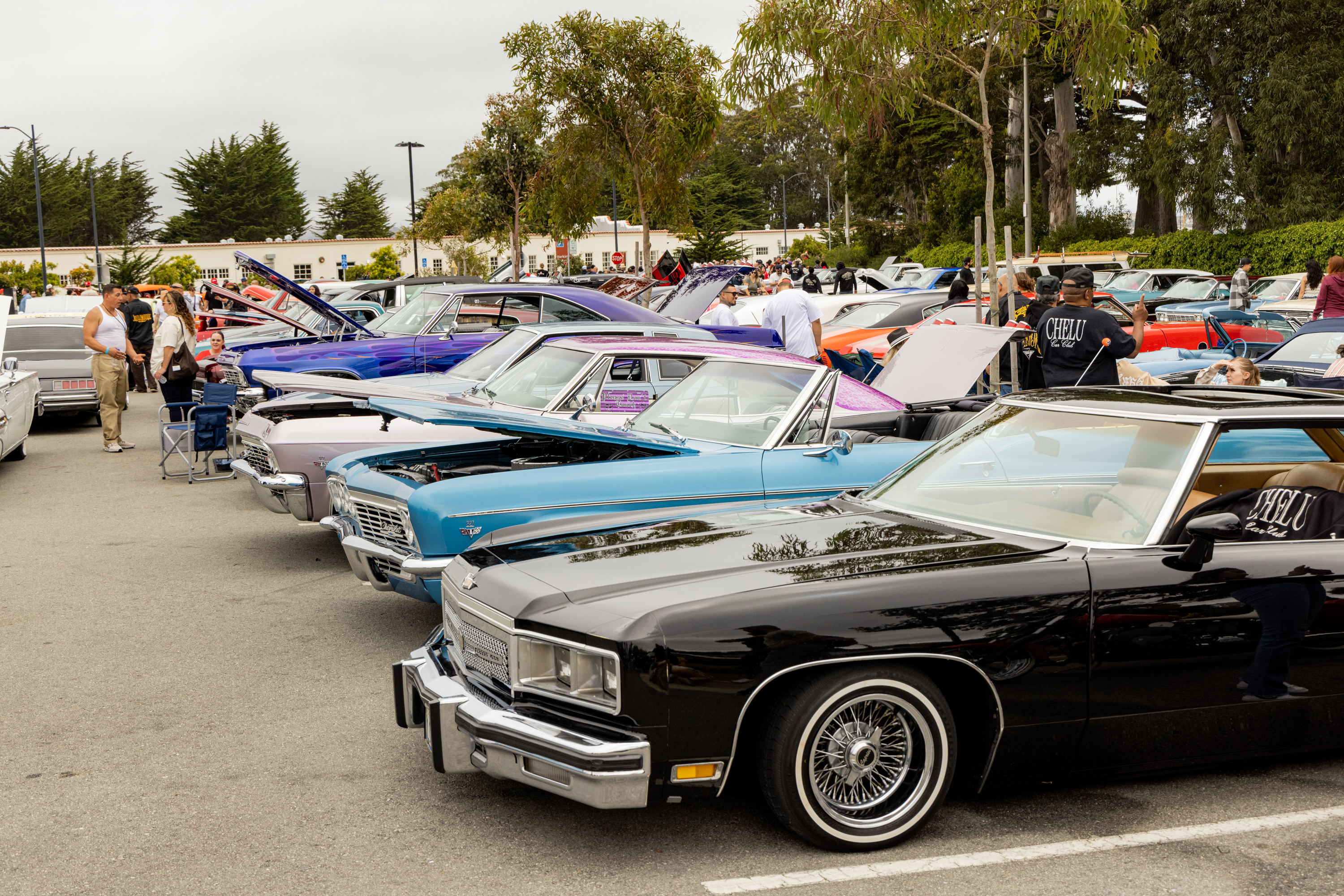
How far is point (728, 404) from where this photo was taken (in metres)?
6.94

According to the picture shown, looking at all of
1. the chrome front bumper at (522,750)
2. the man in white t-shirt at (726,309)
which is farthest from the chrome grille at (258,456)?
the man in white t-shirt at (726,309)

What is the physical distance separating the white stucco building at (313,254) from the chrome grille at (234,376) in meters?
56.3

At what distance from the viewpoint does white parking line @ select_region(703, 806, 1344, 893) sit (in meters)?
3.53

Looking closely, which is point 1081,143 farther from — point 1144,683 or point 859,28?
point 1144,683

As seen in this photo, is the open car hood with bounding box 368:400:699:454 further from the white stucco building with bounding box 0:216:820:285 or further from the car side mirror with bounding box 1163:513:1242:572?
the white stucco building with bounding box 0:216:820:285

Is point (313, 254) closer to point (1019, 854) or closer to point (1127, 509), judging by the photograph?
point (1127, 509)

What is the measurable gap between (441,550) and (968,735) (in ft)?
8.61

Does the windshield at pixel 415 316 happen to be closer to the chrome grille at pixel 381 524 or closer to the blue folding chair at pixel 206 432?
the blue folding chair at pixel 206 432

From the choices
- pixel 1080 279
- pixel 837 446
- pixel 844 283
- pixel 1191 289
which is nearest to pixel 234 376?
pixel 1080 279

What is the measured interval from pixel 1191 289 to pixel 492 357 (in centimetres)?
1933

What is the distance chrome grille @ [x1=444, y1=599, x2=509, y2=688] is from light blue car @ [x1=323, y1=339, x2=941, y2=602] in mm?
710

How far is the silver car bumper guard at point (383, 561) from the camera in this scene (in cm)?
548

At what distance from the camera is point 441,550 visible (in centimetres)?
550

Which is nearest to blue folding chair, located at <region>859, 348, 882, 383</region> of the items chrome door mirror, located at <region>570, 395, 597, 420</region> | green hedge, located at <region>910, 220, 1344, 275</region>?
chrome door mirror, located at <region>570, 395, 597, 420</region>
